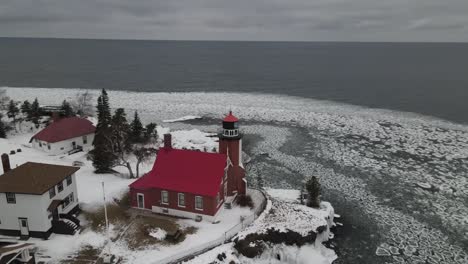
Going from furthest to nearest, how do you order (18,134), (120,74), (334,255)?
(120,74) < (18,134) < (334,255)

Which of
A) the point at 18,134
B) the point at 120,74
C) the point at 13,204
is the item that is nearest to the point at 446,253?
the point at 13,204

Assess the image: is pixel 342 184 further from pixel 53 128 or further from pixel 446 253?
pixel 53 128

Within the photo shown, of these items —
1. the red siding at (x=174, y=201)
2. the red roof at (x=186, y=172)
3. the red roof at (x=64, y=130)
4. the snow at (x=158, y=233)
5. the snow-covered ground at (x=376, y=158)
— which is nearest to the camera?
the snow at (x=158, y=233)

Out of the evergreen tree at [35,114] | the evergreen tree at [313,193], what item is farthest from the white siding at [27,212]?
the evergreen tree at [35,114]

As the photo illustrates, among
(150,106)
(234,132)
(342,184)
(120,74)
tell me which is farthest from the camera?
(120,74)

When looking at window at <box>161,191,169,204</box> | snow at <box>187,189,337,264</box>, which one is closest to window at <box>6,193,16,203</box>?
window at <box>161,191,169,204</box>

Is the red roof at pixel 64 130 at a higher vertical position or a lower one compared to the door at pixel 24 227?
higher

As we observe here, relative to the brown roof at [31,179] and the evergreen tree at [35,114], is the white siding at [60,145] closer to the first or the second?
the evergreen tree at [35,114]

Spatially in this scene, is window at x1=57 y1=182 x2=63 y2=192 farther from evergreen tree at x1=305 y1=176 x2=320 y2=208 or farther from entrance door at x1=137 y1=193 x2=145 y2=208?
evergreen tree at x1=305 y1=176 x2=320 y2=208
